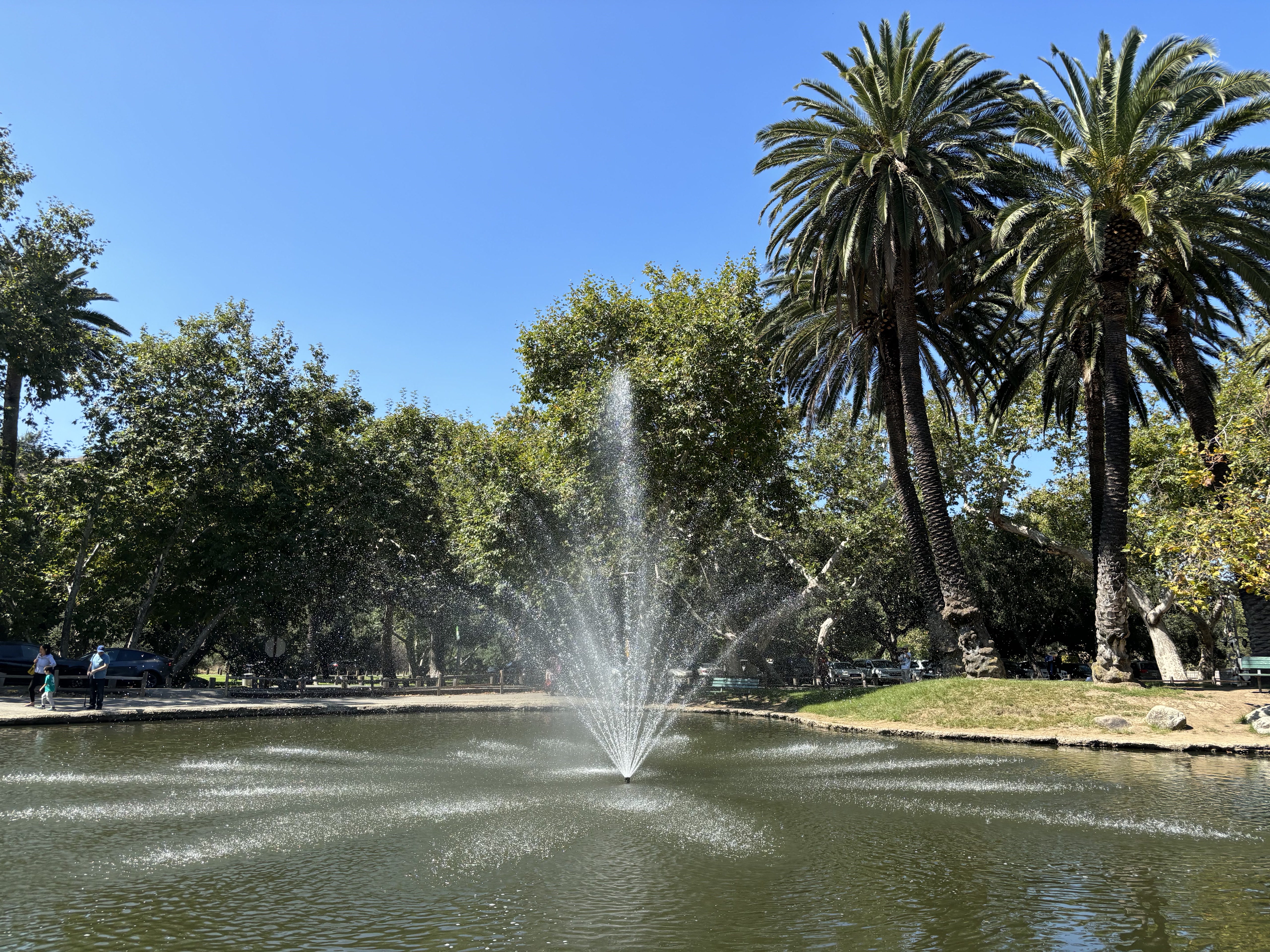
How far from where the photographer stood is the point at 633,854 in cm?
910

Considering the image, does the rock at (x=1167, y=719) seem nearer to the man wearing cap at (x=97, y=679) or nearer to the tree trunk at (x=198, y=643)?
the man wearing cap at (x=97, y=679)

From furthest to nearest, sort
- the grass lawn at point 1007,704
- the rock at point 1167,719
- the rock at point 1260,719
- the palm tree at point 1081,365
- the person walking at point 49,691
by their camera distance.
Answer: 1. the palm tree at point 1081,365
2. the person walking at point 49,691
3. the grass lawn at point 1007,704
4. the rock at point 1167,719
5. the rock at point 1260,719


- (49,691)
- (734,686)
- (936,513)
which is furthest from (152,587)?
(936,513)

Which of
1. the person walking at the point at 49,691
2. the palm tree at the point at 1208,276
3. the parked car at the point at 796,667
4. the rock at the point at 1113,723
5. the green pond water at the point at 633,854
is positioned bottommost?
the parked car at the point at 796,667

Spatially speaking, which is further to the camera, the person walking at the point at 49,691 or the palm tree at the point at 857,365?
the palm tree at the point at 857,365

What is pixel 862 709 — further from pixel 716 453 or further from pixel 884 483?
pixel 884 483

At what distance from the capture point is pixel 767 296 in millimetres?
35656

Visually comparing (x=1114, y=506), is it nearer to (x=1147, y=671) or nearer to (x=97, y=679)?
(x=1147, y=671)

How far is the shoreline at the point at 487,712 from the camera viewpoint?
1783 cm

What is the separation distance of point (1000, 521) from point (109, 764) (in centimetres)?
3351

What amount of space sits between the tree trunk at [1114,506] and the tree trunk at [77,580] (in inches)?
1536

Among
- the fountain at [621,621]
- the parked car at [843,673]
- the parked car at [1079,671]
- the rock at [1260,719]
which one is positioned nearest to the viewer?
the rock at [1260,719]

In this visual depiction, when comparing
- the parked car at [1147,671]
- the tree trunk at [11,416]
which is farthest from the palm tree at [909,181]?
the tree trunk at [11,416]

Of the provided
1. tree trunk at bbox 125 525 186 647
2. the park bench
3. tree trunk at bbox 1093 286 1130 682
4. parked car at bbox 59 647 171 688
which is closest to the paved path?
parked car at bbox 59 647 171 688
